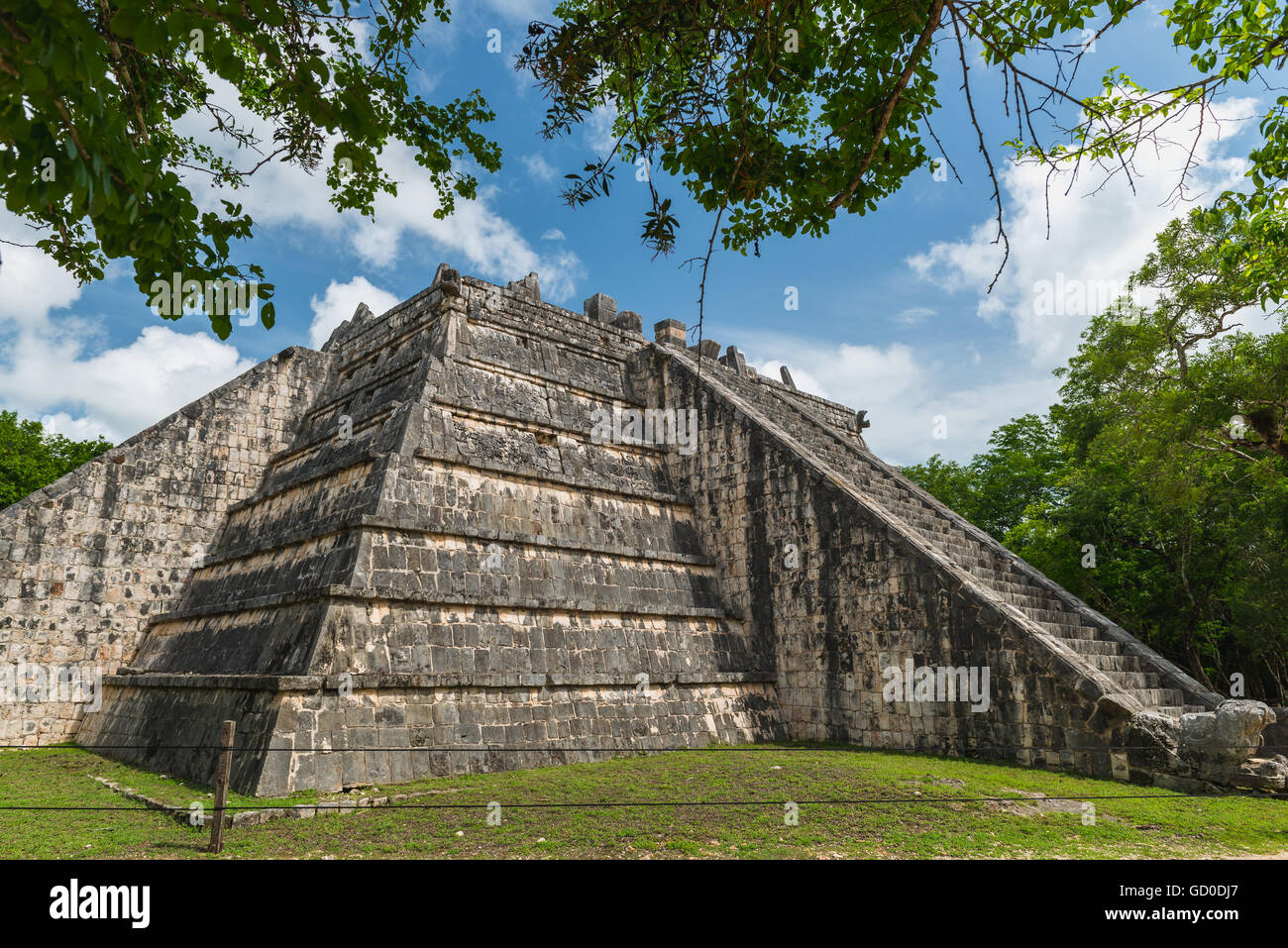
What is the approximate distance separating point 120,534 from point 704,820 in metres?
12.6

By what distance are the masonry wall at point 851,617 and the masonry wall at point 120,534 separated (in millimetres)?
9245

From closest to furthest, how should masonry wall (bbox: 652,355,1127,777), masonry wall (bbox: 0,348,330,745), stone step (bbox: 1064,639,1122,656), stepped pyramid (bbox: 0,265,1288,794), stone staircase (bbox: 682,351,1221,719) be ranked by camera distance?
stepped pyramid (bbox: 0,265,1288,794)
masonry wall (bbox: 652,355,1127,777)
stone staircase (bbox: 682,351,1221,719)
stone step (bbox: 1064,639,1122,656)
masonry wall (bbox: 0,348,330,745)

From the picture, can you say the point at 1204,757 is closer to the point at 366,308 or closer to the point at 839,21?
the point at 839,21

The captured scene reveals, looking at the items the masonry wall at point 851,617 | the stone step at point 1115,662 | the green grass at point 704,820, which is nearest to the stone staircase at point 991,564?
the stone step at point 1115,662

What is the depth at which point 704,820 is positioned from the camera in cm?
716

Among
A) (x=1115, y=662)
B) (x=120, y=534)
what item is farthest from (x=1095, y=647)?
(x=120, y=534)

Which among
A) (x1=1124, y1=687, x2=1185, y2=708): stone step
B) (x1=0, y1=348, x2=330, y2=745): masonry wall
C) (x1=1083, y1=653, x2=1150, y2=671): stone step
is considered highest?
(x1=0, y1=348, x2=330, y2=745): masonry wall

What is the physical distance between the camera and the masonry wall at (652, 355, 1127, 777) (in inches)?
391

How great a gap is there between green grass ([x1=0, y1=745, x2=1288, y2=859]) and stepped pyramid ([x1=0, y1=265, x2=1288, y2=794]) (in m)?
0.83

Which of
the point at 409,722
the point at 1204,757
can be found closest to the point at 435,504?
the point at 409,722

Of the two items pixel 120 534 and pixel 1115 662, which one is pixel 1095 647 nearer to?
pixel 1115 662

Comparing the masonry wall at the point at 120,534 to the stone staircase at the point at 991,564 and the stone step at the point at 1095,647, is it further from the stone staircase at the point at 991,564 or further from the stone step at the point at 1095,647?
the stone step at the point at 1095,647

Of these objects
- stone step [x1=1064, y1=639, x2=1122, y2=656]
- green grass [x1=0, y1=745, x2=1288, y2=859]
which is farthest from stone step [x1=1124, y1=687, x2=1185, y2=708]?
green grass [x1=0, y1=745, x2=1288, y2=859]

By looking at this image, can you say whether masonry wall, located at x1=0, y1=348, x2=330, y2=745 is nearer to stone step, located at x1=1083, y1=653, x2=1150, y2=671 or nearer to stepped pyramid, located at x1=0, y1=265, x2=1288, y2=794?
stepped pyramid, located at x1=0, y1=265, x2=1288, y2=794
